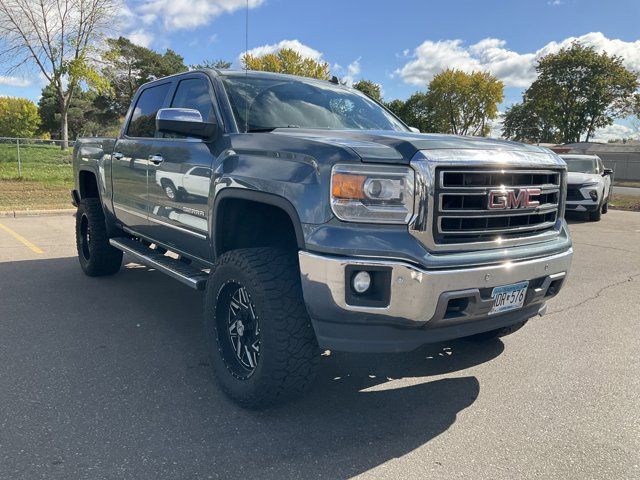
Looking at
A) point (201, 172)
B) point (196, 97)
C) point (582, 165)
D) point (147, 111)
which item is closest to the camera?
point (201, 172)

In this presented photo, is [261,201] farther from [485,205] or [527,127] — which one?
[527,127]

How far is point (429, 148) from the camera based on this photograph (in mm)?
2668

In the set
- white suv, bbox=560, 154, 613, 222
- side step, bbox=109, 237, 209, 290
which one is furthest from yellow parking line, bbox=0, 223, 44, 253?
white suv, bbox=560, 154, 613, 222

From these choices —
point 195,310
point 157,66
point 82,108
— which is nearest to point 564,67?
point 157,66

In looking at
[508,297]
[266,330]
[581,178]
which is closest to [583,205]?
[581,178]

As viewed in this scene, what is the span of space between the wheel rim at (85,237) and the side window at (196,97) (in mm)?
2386

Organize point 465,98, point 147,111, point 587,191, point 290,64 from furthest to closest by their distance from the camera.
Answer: point 465,98
point 290,64
point 587,191
point 147,111

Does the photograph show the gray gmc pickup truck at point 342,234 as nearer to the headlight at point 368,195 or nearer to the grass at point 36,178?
the headlight at point 368,195

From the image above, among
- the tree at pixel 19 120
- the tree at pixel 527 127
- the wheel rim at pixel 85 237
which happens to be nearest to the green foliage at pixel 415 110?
the tree at pixel 527 127

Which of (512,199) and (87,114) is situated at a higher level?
(87,114)

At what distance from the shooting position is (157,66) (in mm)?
58406

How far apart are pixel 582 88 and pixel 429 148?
181 feet

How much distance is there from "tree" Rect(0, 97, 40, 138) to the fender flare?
80.7 m

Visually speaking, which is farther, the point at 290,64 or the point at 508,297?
the point at 290,64
